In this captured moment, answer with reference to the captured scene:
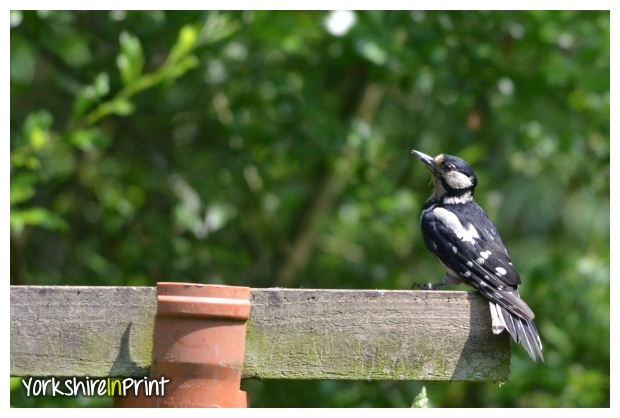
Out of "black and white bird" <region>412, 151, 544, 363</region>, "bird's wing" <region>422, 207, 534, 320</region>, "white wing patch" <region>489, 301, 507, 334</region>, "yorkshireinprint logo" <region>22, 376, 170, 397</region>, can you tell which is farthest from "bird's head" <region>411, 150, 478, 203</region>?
"yorkshireinprint logo" <region>22, 376, 170, 397</region>

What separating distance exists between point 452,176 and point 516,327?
1779 mm

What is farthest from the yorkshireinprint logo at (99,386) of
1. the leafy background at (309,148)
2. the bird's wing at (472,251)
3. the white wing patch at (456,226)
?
the white wing patch at (456,226)

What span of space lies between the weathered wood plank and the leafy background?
66.9 inches

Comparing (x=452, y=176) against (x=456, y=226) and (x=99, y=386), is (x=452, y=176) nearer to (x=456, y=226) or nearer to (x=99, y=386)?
(x=456, y=226)

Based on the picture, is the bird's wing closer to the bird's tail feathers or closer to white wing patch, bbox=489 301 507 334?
the bird's tail feathers

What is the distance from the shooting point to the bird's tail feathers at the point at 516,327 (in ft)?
7.29

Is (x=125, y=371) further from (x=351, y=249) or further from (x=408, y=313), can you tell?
(x=351, y=249)

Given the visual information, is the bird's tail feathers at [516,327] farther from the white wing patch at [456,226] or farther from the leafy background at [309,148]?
the leafy background at [309,148]

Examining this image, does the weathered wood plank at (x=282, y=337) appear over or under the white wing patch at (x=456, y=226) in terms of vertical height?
under

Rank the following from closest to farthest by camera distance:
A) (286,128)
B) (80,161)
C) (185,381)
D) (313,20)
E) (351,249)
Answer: (185,381) → (313,20) → (286,128) → (80,161) → (351,249)

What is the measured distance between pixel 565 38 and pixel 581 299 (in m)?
1.69

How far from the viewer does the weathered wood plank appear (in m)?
2.17

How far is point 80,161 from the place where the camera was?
566cm

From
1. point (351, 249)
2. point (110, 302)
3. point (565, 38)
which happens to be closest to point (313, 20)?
point (565, 38)
